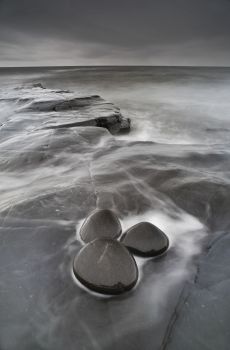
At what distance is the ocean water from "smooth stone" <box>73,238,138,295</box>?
0.26 feet

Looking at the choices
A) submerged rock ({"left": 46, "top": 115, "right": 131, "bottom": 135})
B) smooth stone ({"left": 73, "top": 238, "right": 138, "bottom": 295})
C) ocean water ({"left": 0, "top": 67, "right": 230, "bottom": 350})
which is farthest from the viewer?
submerged rock ({"left": 46, "top": 115, "right": 131, "bottom": 135})

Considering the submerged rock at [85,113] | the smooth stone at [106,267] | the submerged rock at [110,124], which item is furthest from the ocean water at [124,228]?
the submerged rock at [85,113]

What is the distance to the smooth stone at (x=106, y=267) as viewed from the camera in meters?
2.02

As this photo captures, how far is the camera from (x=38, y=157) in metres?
4.99

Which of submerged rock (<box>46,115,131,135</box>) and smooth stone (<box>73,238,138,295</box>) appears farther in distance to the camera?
submerged rock (<box>46,115,131,135</box>)

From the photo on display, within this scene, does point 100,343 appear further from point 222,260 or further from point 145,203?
point 145,203

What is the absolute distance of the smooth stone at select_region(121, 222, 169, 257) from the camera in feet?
7.83

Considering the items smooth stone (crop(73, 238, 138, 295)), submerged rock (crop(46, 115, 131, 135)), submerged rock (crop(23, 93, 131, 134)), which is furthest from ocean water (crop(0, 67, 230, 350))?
submerged rock (crop(23, 93, 131, 134))

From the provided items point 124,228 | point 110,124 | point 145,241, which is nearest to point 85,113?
point 110,124

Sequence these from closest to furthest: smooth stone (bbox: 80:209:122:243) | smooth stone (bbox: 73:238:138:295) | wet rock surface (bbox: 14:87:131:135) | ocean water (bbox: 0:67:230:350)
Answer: ocean water (bbox: 0:67:230:350), smooth stone (bbox: 73:238:138:295), smooth stone (bbox: 80:209:122:243), wet rock surface (bbox: 14:87:131:135)

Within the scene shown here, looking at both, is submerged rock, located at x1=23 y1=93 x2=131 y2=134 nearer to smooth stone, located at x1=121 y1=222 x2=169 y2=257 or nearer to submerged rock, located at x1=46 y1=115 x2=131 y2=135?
submerged rock, located at x1=46 y1=115 x2=131 y2=135

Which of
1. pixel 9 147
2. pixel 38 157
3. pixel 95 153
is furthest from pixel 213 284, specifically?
pixel 9 147

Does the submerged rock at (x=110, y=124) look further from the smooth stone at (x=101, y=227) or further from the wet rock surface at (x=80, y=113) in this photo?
the smooth stone at (x=101, y=227)

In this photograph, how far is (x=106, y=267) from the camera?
207 centimetres
